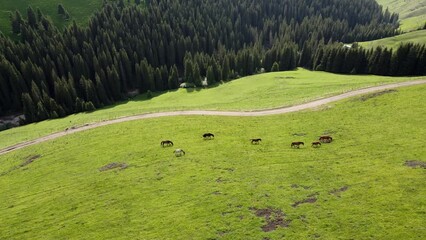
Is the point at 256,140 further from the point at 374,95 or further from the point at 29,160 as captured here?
the point at 29,160

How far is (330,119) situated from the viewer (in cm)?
5800

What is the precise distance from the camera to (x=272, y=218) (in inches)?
1240

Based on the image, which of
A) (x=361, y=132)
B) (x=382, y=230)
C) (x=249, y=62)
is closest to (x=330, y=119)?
(x=361, y=132)

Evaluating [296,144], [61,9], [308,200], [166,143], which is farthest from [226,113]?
[61,9]

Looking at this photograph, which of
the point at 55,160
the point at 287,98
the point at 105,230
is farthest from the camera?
the point at 287,98

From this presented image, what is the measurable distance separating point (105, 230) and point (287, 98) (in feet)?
186

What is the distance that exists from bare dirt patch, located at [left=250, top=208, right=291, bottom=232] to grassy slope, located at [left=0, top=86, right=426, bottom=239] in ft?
2.21

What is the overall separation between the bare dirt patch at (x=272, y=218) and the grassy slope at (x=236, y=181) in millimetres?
674

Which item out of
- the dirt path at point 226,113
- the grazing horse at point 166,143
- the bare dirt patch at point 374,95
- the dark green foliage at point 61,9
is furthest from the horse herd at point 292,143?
the dark green foliage at point 61,9

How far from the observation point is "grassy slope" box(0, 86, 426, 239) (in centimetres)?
3094

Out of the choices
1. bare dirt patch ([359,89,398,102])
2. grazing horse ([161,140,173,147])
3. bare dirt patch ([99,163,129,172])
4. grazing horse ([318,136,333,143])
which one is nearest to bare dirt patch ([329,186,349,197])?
grazing horse ([318,136,333,143])

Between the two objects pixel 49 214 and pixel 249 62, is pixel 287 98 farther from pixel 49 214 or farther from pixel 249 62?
pixel 249 62

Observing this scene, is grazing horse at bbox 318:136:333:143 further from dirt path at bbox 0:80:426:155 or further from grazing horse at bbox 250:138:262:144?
dirt path at bbox 0:80:426:155

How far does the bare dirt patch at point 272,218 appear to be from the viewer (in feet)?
99.4
